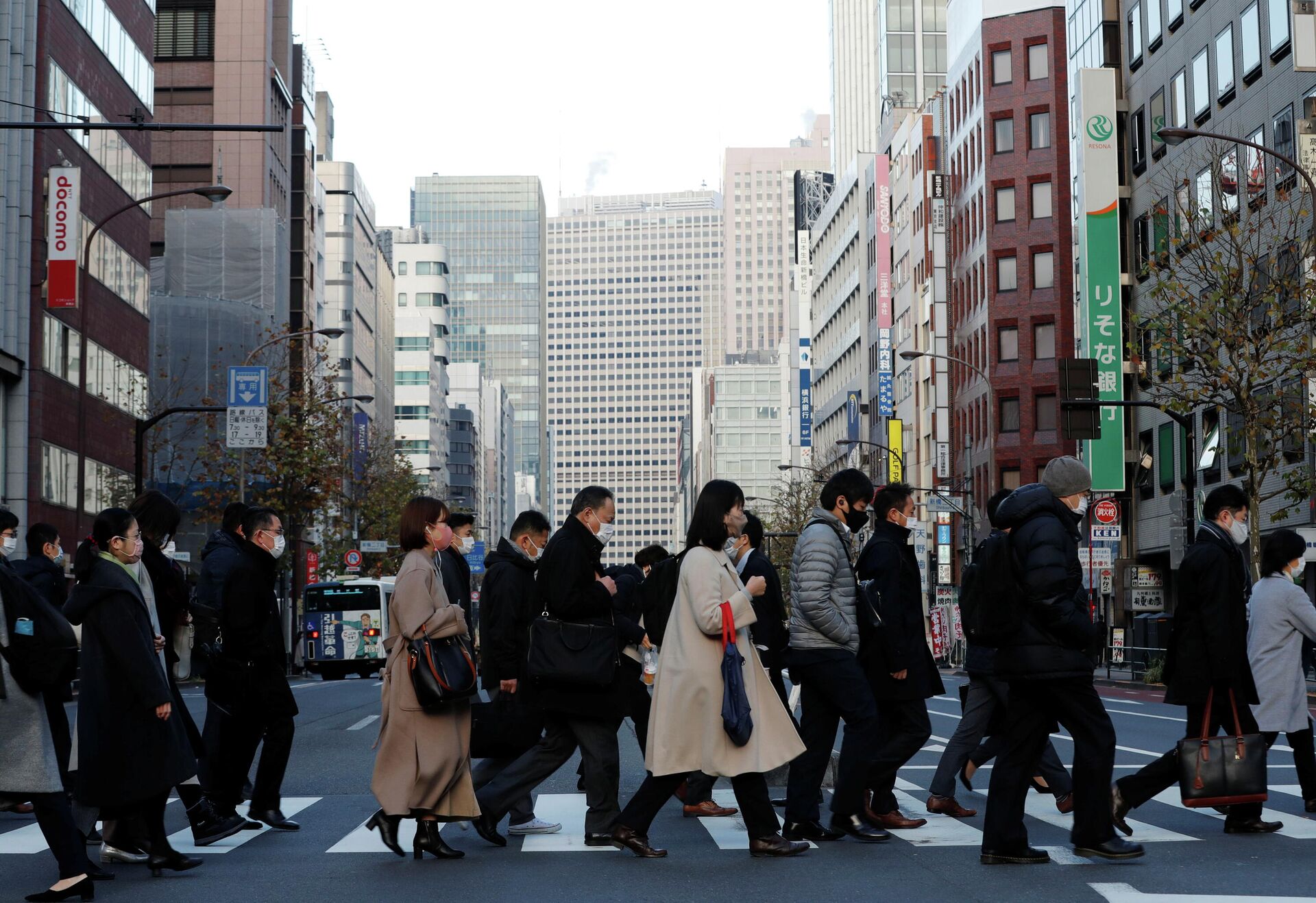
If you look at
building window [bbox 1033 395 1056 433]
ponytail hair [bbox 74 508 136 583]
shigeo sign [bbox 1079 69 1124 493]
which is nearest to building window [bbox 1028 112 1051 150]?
building window [bbox 1033 395 1056 433]

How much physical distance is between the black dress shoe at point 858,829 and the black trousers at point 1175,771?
136cm

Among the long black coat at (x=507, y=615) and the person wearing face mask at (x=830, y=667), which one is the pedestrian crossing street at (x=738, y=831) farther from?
the long black coat at (x=507, y=615)

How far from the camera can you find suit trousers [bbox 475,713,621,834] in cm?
993

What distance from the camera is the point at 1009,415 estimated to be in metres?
74.1

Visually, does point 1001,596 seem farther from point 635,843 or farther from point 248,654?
point 248,654

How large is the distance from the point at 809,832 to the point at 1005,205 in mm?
67520

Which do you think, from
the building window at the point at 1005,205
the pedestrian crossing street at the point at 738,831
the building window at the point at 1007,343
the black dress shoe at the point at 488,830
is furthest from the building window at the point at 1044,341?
the black dress shoe at the point at 488,830

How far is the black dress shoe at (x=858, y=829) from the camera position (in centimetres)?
993

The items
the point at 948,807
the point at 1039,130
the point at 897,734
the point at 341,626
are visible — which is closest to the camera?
the point at 897,734

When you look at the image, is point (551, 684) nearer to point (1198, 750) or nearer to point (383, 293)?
point (1198, 750)

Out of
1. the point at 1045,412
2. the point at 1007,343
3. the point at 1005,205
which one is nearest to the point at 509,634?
the point at 1045,412

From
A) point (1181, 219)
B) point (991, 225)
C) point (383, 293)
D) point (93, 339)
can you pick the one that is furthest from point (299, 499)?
point (383, 293)

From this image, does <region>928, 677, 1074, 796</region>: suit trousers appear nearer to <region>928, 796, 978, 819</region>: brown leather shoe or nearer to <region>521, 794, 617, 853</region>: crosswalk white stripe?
<region>928, 796, 978, 819</region>: brown leather shoe

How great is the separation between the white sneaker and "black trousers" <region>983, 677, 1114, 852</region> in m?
2.95
